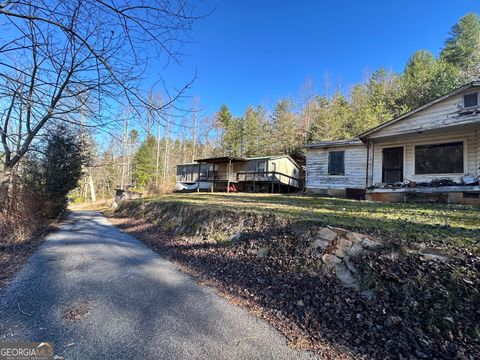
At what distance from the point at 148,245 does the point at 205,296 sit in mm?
4182

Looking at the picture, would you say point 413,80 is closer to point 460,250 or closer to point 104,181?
point 460,250

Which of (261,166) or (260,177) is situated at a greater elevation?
(261,166)

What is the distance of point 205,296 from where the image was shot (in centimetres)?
377

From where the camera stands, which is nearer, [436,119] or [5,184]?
[5,184]

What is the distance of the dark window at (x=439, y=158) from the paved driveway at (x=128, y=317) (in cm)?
1049

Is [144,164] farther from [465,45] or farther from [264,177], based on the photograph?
[465,45]

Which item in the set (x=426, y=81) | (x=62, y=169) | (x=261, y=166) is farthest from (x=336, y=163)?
(x=426, y=81)

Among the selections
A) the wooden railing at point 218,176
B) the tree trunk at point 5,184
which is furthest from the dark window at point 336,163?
the tree trunk at point 5,184

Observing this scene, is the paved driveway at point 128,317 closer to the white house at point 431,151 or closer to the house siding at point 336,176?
the white house at point 431,151

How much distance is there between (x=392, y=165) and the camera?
1107 centimetres

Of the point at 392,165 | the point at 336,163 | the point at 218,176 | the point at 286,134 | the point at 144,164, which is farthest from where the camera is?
the point at 144,164

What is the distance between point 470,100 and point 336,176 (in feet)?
22.4

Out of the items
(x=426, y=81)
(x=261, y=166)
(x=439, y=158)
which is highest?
(x=426, y=81)

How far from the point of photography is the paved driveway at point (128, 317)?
2.46 m
